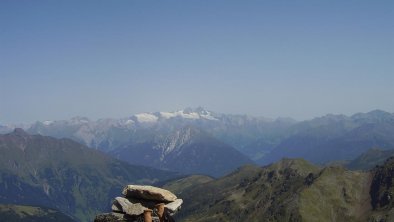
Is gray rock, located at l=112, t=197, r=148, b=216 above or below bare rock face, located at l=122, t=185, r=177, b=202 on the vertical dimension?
below

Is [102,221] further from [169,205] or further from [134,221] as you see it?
[169,205]

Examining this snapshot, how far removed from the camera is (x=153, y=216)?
34531 millimetres

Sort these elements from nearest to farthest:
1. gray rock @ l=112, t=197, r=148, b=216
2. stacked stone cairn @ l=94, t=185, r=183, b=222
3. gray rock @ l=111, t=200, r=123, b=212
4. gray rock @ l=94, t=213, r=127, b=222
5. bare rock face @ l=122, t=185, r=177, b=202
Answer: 1. stacked stone cairn @ l=94, t=185, r=183, b=222
2. gray rock @ l=112, t=197, r=148, b=216
3. bare rock face @ l=122, t=185, r=177, b=202
4. gray rock @ l=94, t=213, r=127, b=222
5. gray rock @ l=111, t=200, r=123, b=212

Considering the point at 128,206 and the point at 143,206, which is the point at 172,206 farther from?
the point at 128,206

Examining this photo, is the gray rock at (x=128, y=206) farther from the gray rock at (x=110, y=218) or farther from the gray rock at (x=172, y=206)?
the gray rock at (x=172, y=206)

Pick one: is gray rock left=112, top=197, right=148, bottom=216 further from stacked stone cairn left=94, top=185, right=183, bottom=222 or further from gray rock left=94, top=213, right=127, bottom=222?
gray rock left=94, top=213, right=127, bottom=222

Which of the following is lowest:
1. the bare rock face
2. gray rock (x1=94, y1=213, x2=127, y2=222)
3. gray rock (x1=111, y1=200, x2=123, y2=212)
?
gray rock (x1=94, y1=213, x2=127, y2=222)

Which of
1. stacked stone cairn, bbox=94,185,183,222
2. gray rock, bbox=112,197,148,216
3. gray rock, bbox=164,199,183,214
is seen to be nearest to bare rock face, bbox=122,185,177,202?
stacked stone cairn, bbox=94,185,183,222

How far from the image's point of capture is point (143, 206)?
3512 cm

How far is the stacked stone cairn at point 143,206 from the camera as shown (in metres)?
34.3

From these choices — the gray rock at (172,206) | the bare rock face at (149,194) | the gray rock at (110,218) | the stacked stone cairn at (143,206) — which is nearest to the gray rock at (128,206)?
the stacked stone cairn at (143,206)

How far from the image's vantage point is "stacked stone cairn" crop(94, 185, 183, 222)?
34281 mm

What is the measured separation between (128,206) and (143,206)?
3.67 ft

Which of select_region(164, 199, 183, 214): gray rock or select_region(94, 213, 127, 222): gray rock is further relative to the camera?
select_region(94, 213, 127, 222): gray rock
